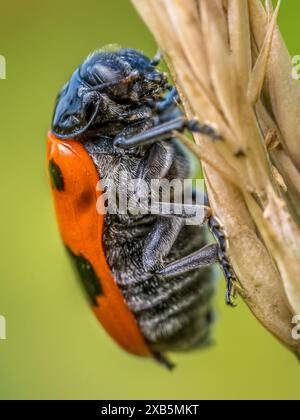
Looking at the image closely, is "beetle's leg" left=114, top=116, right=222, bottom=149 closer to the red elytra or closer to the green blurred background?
the red elytra

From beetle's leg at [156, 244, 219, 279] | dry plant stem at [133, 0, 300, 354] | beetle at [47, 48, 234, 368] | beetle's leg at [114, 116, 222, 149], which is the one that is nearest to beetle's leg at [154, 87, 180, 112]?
beetle at [47, 48, 234, 368]

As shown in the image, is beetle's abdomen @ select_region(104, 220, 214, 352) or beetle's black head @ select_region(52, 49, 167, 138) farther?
beetle's abdomen @ select_region(104, 220, 214, 352)

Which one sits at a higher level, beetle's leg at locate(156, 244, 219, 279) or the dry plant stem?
the dry plant stem

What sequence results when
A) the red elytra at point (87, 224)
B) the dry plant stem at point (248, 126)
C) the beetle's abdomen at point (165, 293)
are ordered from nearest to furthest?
the dry plant stem at point (248, 126), the red elytra at point (87, 224), the beetle's abdomen at point (165, 293)

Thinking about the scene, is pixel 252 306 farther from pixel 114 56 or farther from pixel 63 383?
pixel 63 383

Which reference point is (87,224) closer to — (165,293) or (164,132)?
(165,293)

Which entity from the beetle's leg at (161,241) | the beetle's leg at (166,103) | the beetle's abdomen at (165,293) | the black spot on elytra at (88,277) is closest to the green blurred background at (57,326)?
the black spot on elytra at (88,277)

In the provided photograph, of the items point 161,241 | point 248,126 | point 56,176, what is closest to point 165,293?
point 161,241

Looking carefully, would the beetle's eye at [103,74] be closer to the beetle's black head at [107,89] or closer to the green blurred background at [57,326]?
the beetle's black head at [107,89]
